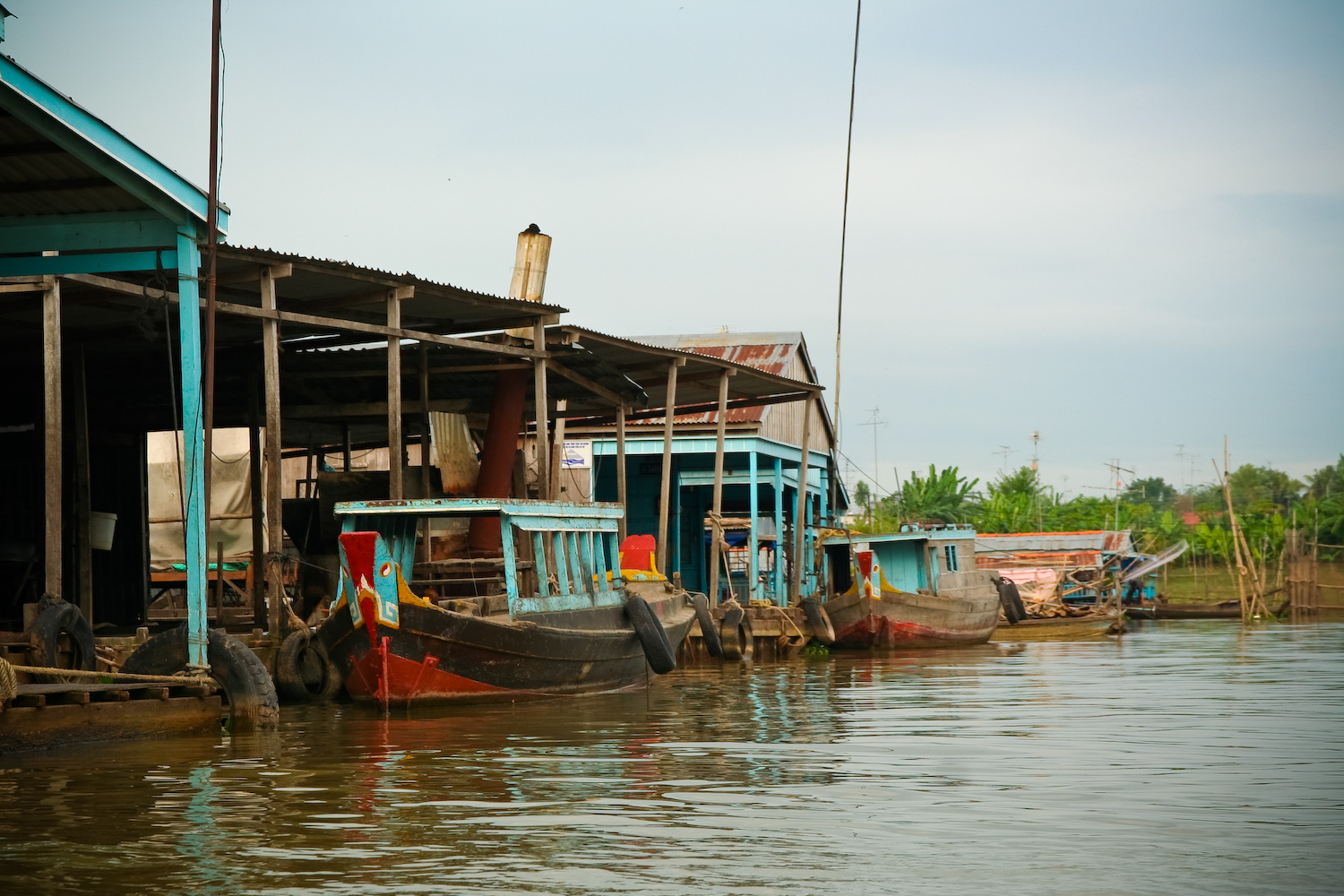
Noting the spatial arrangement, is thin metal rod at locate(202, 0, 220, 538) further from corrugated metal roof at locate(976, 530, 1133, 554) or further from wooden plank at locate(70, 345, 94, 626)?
corrugated metal roof at locate(976, 530, 1133, 554)

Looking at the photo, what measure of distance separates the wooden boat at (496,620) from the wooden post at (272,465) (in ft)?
1.89

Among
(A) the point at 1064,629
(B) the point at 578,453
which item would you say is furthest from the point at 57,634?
(A) the point at 1064,629

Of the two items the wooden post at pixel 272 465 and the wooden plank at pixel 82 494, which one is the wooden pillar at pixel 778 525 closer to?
the wooden plank at pixel 82 494

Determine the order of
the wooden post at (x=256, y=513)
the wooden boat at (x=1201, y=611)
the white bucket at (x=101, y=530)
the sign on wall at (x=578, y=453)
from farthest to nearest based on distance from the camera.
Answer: the wooden boat at (x=1201, y=611), the sign on wall at (x=578, y=453), the white bucket at (x=101, y=530), the wooden post at (x=256, y=513)

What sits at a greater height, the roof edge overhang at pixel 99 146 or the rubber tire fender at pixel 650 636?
the roof edge overhang at pixel 99 146

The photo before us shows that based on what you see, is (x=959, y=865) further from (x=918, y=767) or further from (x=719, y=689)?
(x=719, y=689)

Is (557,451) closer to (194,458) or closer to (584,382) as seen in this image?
(584,382)

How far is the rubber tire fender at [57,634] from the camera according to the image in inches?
410

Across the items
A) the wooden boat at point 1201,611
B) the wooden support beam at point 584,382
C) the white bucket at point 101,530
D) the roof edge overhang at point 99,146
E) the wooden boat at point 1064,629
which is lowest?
the wooden boat at point 1201,611

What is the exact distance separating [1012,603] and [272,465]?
22640 mm

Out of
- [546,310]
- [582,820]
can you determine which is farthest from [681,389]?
[582,820]

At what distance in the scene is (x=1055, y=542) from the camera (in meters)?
37.1

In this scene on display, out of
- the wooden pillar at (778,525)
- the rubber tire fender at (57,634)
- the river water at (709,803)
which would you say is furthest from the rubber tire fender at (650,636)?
the wooden pillar at (778,525)

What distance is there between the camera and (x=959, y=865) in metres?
5.79
